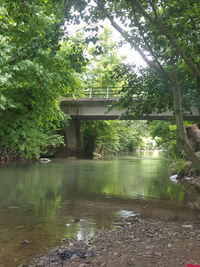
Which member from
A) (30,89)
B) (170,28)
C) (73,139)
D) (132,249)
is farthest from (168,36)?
(73,139)

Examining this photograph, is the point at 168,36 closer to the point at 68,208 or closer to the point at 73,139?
the point at 68,208

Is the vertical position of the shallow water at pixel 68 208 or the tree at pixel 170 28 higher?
the tree at pixel 170 28

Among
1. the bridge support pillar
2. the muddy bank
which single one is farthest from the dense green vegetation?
the bridge support pillar

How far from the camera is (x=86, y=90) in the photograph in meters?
32.3

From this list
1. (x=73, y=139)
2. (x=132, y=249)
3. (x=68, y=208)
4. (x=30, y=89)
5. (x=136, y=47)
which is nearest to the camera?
(x=132, y=249)

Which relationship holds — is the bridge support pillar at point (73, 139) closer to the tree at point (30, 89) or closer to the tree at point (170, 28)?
the tree at point (30, 89)

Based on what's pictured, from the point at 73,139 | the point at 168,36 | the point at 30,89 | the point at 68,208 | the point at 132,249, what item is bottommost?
the point at 68,208

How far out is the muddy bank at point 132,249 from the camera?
173 inches

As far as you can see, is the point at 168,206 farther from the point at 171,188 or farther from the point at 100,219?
the point at 171,188

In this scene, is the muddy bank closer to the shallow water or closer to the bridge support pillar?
the shallow water

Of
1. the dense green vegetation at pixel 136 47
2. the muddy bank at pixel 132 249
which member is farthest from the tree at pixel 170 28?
the muddy bank at pixel 132 249

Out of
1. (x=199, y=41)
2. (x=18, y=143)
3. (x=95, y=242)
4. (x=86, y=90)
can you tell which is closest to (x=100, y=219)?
(x=95, y=242)

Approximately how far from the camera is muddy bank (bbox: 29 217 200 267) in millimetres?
4383

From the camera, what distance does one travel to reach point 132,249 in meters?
4.88
